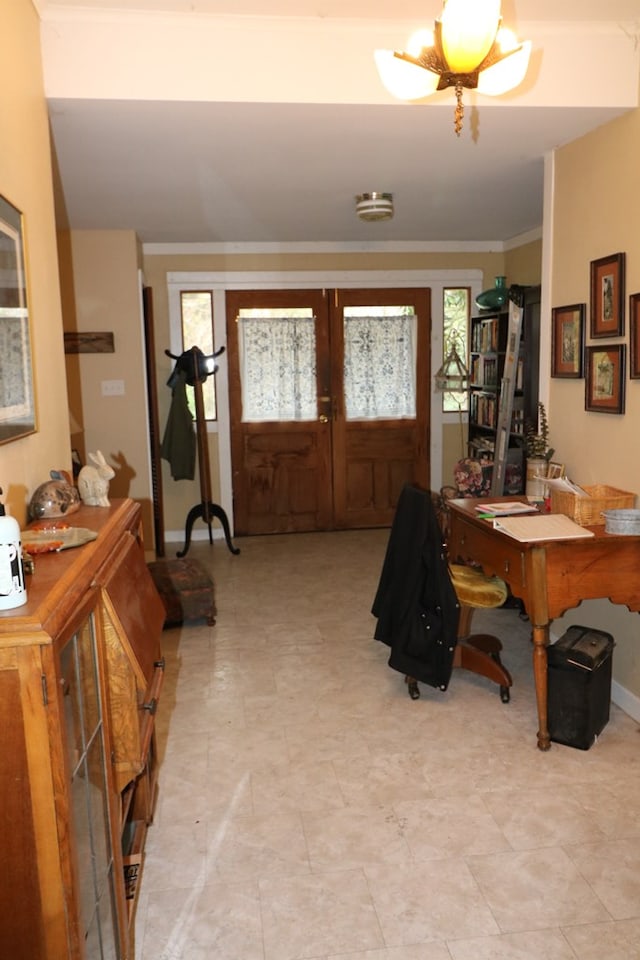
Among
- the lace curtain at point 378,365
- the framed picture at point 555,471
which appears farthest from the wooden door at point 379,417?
the framed picture at point 555,471

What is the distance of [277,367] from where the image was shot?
629cm

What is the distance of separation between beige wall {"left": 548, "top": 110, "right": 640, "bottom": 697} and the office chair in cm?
54

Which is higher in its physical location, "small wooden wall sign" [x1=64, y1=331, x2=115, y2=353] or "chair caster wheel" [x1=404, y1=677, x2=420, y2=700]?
"small wooden wall sign" [x1=64, y1=331, x2=115, y2=353]

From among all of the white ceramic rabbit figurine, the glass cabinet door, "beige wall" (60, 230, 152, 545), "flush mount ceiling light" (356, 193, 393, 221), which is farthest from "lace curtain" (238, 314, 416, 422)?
the glass cabinet door

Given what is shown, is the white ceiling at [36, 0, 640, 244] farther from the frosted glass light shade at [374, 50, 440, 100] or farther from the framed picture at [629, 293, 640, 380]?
the framed picture at [629, 293, 640, 380]

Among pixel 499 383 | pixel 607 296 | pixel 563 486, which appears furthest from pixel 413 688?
pixel 499 383

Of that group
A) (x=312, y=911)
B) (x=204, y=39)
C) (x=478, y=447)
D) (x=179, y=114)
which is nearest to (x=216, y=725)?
(x=312, y=911)

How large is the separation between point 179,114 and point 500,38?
4.21 feet

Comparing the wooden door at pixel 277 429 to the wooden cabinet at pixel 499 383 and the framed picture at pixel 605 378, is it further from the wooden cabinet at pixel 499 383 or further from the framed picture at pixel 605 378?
the framed picture at pixel 605 378

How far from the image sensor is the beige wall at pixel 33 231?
2.01 m

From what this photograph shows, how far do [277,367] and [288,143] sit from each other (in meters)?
3.05

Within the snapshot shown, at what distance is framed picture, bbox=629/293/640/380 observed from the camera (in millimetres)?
2975

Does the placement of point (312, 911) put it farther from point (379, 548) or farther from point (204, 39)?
point (379, 548)

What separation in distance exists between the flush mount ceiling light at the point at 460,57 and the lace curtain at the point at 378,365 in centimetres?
423
